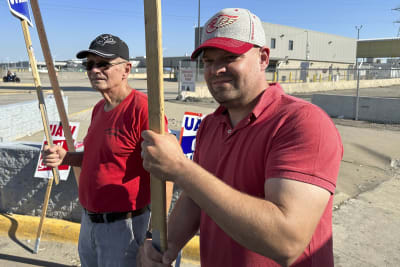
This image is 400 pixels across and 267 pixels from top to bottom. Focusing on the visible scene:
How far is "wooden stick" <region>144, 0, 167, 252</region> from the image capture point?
1154 mm

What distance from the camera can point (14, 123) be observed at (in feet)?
28.2

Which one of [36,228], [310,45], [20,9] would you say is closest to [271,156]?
[20,9]

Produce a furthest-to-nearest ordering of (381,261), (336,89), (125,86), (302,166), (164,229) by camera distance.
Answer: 1. (336,89)
2. (381,261)
3. (125,86)
4. (164,229)
5. (302,166)

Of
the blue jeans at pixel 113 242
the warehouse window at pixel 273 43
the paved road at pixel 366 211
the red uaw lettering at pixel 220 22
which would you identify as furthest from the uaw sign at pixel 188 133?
the warehouse window at pixel 273 43

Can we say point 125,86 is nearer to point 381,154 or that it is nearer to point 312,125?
point 312,125

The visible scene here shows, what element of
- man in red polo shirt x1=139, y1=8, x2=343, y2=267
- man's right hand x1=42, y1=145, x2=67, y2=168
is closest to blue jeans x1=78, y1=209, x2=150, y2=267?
man's right hand x1=42, y1=145, x2=67, y2=168

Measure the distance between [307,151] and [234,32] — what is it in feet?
1.84

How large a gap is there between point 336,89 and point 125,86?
112 ft

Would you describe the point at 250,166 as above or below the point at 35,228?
above

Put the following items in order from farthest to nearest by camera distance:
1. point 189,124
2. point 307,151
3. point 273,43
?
point 273,43 < point 189,124 < point 307,151

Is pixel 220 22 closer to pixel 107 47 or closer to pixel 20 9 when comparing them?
pixel 107 47

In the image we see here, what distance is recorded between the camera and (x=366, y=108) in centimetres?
1255

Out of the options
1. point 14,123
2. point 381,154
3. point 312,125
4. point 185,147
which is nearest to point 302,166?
point 312,125

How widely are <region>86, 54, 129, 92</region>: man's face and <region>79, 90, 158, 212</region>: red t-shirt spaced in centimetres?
23
